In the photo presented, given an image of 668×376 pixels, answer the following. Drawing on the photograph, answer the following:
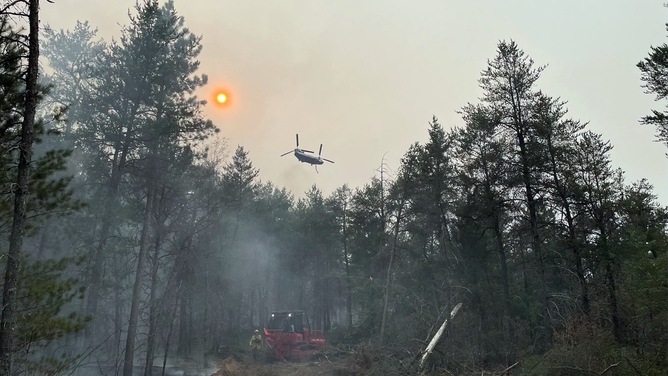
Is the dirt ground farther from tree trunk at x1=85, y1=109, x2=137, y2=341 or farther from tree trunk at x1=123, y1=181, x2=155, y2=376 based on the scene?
tree trunk at x1=85, y1=109, x2=137, y2=341

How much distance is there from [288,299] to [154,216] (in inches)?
1391

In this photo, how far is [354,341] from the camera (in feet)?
97.5

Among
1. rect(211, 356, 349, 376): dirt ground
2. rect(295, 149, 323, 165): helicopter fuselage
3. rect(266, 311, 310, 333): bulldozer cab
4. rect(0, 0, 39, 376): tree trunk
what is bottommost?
rect(211, 356, 349, 376): dirt ground

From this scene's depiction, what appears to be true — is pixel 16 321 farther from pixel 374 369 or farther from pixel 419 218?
pixel 419 218

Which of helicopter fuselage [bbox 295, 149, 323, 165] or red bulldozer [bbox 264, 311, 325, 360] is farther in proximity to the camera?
helicopter fuselage [bbox 295, 149, 323, 165]

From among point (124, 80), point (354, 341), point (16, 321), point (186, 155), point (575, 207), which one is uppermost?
point (124, 80)

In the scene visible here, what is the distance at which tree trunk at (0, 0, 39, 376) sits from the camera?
706cm

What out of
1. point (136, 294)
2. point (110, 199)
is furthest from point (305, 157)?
point (136, 294)

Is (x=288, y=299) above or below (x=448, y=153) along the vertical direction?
below

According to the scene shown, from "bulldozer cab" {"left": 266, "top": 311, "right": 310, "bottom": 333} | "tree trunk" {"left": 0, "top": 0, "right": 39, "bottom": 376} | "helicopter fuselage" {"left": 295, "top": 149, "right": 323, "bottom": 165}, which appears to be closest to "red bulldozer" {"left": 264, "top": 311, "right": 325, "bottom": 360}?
"bulldozer cab" {"left": 266, "top": 311, "right": 310, "bottom": 333}

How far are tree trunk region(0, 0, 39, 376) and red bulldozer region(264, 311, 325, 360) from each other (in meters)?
16.6

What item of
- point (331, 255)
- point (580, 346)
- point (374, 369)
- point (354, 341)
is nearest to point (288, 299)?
point (331, 255)

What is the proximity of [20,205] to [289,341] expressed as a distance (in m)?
17.5

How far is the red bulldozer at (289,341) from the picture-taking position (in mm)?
22531
